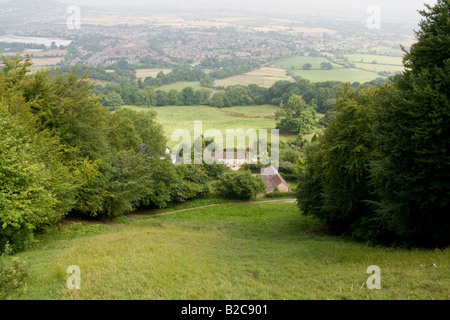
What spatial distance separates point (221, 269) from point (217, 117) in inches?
2991

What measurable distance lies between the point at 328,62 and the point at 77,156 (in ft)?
414

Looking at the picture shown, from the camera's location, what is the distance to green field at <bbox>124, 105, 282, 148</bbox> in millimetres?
76500

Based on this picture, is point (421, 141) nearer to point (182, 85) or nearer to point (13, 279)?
point (13, 279)

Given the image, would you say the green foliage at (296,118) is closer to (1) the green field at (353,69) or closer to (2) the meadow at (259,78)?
(2) the meadow at (259,78)

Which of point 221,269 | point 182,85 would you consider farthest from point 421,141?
point 182,85

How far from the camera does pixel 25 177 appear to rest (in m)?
13.6

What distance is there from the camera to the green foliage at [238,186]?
37250 millimetres

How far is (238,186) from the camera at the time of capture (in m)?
37.3

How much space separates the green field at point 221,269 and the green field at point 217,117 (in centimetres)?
5481

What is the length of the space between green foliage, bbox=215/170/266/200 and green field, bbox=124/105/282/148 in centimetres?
3271

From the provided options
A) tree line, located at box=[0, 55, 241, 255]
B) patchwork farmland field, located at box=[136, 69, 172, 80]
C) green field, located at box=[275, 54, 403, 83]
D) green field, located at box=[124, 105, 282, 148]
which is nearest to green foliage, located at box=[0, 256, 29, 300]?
tree line, located at box=[0, 55, 241, 255]

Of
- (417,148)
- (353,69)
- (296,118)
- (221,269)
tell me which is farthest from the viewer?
(353,69)

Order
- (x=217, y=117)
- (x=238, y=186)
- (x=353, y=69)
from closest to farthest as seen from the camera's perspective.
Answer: (x=238, y=186) < (x=217, y=117) < (x=353, y=69)

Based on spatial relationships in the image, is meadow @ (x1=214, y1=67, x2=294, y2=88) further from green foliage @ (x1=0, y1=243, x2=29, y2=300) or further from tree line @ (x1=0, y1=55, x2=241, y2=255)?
green foliage @ (x1=0, y1=243, x2=29, y2=300)
